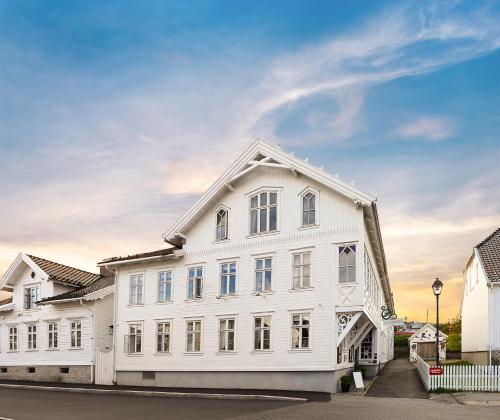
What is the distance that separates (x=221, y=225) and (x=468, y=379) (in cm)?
1457

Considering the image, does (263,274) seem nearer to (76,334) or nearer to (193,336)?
(193,336)

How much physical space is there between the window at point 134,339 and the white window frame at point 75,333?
4321 mm

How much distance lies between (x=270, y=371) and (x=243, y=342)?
2201 millimetres

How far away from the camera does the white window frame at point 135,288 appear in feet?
119

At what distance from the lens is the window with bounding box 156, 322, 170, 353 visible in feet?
114

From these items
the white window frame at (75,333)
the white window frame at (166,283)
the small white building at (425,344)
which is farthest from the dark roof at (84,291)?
the small white building at (425,344)

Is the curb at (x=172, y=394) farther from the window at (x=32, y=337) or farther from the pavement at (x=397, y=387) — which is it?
the window at (x=32, y=337)

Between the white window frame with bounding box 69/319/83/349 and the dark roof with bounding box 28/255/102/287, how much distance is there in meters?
3.83

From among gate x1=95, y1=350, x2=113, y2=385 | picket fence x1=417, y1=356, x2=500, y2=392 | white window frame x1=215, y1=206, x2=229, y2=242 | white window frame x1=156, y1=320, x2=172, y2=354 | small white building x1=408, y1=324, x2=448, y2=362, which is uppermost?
white window frame x1=215, y1=206, x2=229, y2=242

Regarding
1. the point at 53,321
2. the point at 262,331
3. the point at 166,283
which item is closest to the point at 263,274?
the point at 262,331

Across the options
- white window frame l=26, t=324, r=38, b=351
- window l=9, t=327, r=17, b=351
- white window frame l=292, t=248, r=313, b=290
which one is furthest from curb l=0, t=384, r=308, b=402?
window l=9, t=327, r=17, b=351

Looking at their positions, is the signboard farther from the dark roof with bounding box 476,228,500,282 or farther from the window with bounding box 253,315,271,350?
the dark roof with bounding box 476,228,500,282

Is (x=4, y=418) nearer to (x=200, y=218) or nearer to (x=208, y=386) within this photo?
(x=208, y=386)

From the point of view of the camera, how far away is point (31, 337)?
4222 centimetres
